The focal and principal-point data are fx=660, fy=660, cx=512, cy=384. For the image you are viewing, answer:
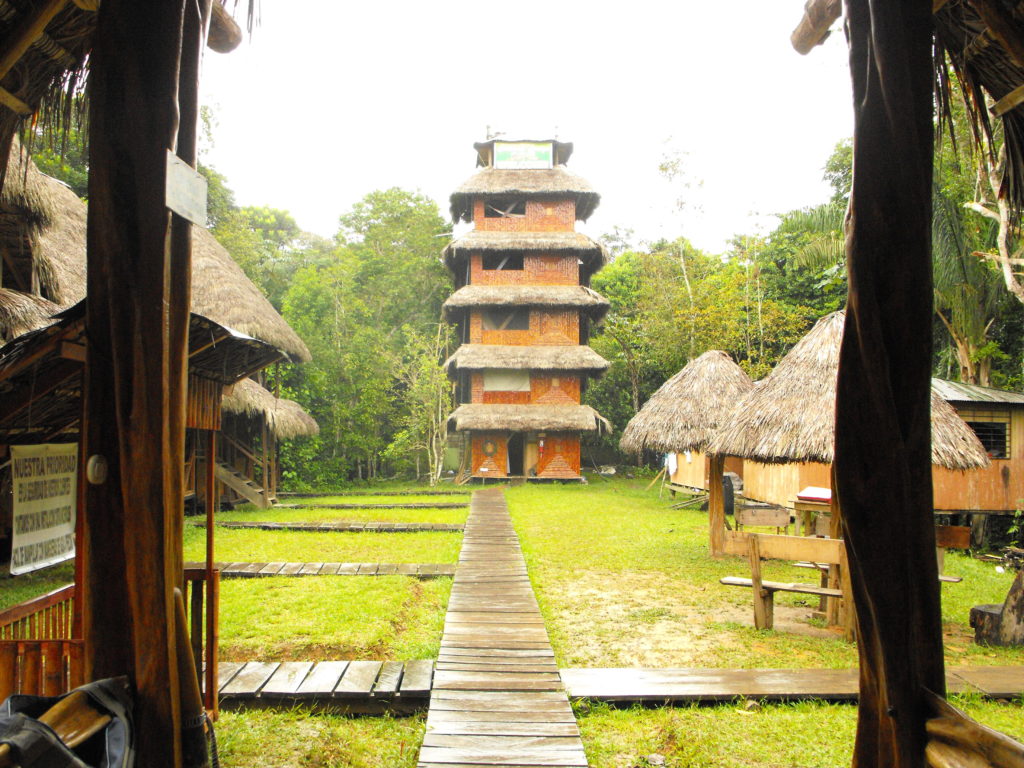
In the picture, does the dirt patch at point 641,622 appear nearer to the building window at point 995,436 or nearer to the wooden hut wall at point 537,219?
the building window at point 995,436

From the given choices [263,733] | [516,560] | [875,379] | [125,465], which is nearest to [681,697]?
[263,733]

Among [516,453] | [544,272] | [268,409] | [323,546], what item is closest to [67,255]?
[323,546]

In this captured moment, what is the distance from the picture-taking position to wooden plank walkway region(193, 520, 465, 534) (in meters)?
11.1

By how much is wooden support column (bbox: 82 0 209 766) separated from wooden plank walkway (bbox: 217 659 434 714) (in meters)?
2.25

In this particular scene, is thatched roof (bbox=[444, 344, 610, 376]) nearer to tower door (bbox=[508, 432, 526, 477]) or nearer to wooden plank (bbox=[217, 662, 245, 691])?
tower door (bbox=[508, 432, 526, 477])

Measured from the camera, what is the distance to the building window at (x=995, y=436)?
11.7m

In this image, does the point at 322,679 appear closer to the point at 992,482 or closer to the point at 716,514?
the point at 716,514

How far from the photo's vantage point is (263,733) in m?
3.52

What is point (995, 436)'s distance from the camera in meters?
11.8

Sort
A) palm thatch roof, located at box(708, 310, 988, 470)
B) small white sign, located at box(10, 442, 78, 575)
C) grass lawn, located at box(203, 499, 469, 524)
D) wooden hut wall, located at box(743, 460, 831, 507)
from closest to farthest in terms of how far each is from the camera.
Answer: small white sign, located at box(10, 442, 78, 575) → palm thatch roof, located at box(708, 310, 988, 470) → wooden hut wall, located at box(743, 460, 831, 507) → grass lawn, located at box(203, 499, 469, 524)

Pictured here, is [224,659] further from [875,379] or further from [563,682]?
[875,379]

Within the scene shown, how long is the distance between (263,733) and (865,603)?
10.5 feet

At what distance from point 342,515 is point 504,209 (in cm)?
1358

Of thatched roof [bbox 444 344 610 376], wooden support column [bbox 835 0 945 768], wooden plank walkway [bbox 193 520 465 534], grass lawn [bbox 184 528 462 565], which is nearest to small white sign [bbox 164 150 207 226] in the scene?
wooden support column [bbox 835 0 945 768]
